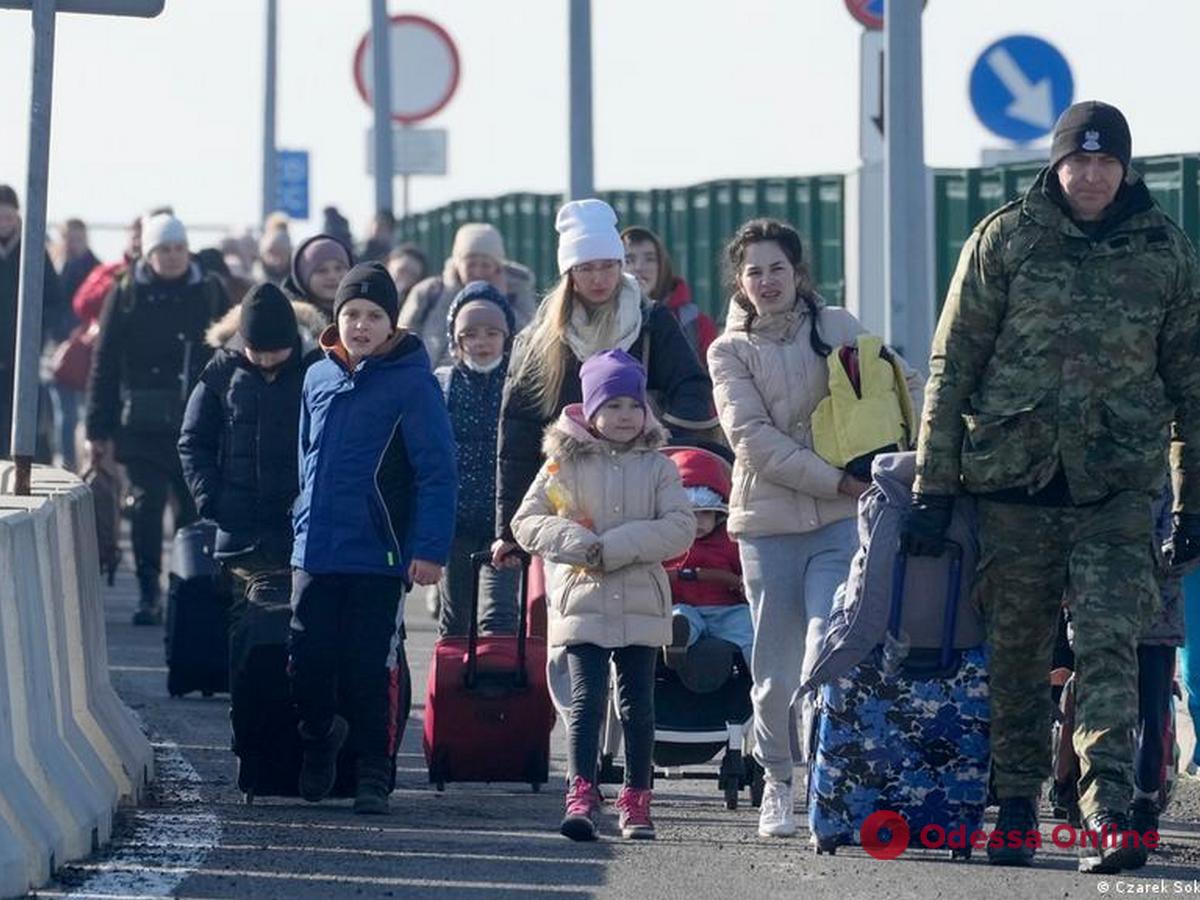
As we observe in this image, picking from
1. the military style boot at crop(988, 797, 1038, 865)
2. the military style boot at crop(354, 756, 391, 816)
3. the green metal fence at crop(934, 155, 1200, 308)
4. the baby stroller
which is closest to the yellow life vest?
the baby stroller

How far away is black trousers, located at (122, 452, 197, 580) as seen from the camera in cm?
1911

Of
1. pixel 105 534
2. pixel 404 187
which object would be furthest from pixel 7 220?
pixel 404 187

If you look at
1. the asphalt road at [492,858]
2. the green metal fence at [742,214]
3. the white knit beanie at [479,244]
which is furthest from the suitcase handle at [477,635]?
the white knit beanie at [479,244]

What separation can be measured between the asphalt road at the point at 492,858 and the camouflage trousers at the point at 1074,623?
311mm

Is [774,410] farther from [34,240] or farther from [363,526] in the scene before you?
[34,240]

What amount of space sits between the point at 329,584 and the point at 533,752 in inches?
38.2

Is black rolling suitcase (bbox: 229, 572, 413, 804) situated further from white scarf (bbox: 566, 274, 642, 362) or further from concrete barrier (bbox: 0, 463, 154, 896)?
white scarf (bbox: 566, 274, 642, 362)

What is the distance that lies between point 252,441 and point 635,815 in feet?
7.97

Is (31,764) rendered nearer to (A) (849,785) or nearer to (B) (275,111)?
(A) (849,785)

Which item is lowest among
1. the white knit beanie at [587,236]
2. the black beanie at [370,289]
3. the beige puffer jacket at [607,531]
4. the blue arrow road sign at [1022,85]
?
the beige puffer jacket at [607,531]

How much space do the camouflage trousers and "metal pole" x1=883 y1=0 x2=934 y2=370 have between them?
17.6ft

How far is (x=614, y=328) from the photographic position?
1292cm

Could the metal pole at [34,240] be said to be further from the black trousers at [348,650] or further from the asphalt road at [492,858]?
the asphalt road at [492,858]

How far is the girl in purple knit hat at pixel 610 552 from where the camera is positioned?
11891 millimetres
